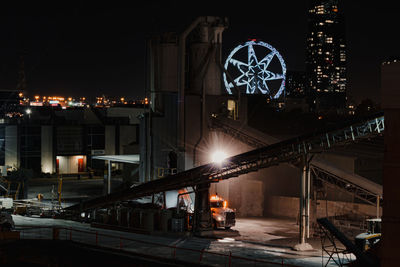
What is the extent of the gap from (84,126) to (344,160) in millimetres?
47647

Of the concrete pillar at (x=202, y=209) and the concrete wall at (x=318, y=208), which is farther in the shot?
the concrete wall at (x=318, y=208)

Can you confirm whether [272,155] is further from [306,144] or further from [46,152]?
[46,152]

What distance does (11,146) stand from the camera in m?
75.0

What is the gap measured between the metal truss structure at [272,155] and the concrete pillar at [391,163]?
39.9 ft

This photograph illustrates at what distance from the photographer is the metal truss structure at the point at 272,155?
85.9 ft

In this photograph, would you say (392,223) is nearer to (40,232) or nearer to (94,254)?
(94,254)

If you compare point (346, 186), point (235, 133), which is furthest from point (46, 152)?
point (346, 186)

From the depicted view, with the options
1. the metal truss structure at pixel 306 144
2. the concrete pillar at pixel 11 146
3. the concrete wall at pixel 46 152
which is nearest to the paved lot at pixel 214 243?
the metal truss structure at pixel 306 144

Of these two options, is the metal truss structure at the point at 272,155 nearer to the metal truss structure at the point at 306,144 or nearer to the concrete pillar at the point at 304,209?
the metal truss structure at the point at 306,144

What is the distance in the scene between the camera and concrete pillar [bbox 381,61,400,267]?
12.9m

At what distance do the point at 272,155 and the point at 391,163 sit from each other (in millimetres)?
16583

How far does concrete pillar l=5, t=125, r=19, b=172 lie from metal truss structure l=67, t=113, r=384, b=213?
41575 mm

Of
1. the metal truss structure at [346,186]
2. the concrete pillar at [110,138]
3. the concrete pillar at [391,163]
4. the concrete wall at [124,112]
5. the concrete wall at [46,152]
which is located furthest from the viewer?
the concrete wall at [124,112]

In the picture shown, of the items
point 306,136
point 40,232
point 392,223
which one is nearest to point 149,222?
point 40,232
